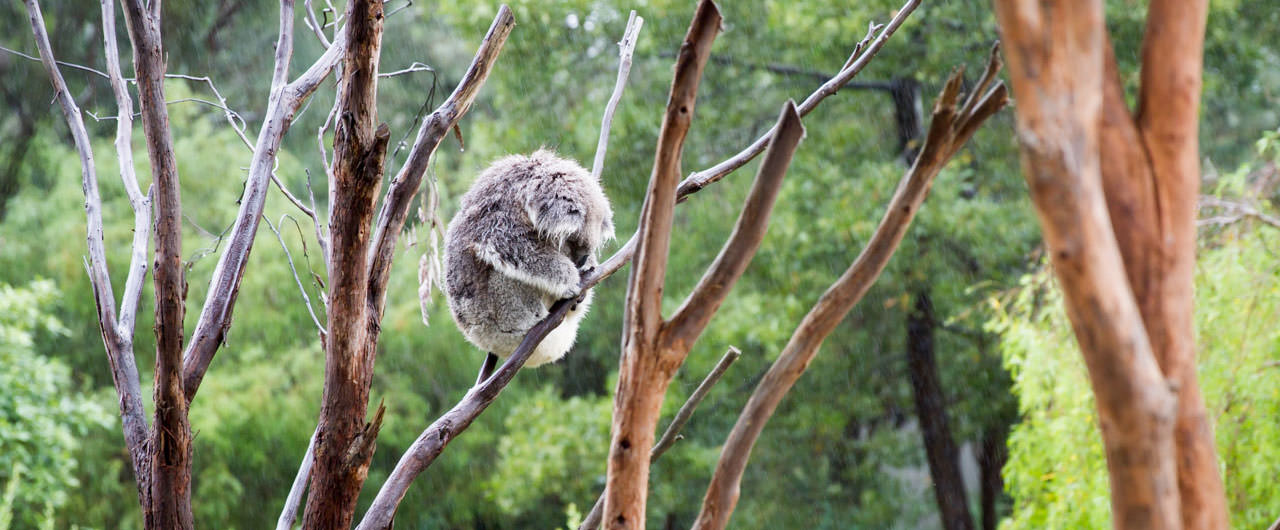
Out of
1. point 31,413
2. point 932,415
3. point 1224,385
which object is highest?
point 932,415

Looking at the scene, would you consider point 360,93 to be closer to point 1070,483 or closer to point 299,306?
point 1070,483

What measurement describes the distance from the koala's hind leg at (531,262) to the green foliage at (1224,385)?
2.36 meters

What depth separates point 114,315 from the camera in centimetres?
156

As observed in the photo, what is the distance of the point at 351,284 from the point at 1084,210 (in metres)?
1.03

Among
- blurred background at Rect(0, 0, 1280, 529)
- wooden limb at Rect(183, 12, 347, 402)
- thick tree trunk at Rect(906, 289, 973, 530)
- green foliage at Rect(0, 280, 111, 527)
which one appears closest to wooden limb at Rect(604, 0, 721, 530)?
wooden limb at Rect(183, 12, 347, 402)

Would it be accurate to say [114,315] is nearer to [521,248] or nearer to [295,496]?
[295,496]

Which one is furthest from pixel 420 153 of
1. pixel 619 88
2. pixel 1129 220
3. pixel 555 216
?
pixel 1129 220

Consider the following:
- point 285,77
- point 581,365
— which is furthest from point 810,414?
point 285,77

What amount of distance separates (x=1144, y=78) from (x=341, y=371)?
1.15 m

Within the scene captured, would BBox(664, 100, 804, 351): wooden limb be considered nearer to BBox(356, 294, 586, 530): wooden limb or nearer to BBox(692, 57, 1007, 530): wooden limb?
BBox(692, 57, 1007, 530): wooden limb

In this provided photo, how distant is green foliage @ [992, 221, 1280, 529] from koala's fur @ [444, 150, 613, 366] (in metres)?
2.31

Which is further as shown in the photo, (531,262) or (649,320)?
(531,262)

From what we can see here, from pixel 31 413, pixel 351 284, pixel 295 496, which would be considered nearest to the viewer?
pixel 351 284

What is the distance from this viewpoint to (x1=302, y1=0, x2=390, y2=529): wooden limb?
1411mm
